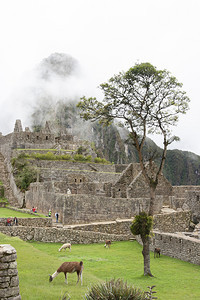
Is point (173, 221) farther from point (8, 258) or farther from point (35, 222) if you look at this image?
point (8, 258)

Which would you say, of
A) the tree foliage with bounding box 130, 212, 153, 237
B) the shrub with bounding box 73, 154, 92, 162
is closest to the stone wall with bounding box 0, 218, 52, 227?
the tree foliage with bounding box 130, 212, 153, 237

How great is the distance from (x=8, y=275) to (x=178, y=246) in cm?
1140

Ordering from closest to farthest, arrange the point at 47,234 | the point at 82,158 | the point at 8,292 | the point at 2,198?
1. the point at 8,292
2. the point at 47,234
3. the point at 2,198
4. the point at 82,158

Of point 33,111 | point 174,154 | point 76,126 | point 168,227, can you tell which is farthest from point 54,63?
point 168,227

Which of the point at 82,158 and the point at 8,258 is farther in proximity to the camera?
the point at 82,158

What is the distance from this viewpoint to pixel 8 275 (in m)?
7.38

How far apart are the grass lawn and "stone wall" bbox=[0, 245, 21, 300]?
114cm

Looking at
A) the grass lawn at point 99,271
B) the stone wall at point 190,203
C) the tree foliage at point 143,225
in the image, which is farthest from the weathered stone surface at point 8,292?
the stone wall at point 190,203

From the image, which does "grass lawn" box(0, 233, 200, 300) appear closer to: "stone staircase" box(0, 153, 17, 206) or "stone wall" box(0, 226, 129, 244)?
"stone wall" box(0, 226, 129, 244)

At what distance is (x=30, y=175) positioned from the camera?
3462 centimetres

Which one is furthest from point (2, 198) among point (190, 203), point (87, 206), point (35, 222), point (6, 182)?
point (190, 203)

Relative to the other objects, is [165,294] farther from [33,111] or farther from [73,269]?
[33,111]

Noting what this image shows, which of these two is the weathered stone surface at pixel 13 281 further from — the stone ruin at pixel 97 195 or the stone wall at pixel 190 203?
the stone wall at pixel 190 203

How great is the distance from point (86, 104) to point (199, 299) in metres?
10.3
